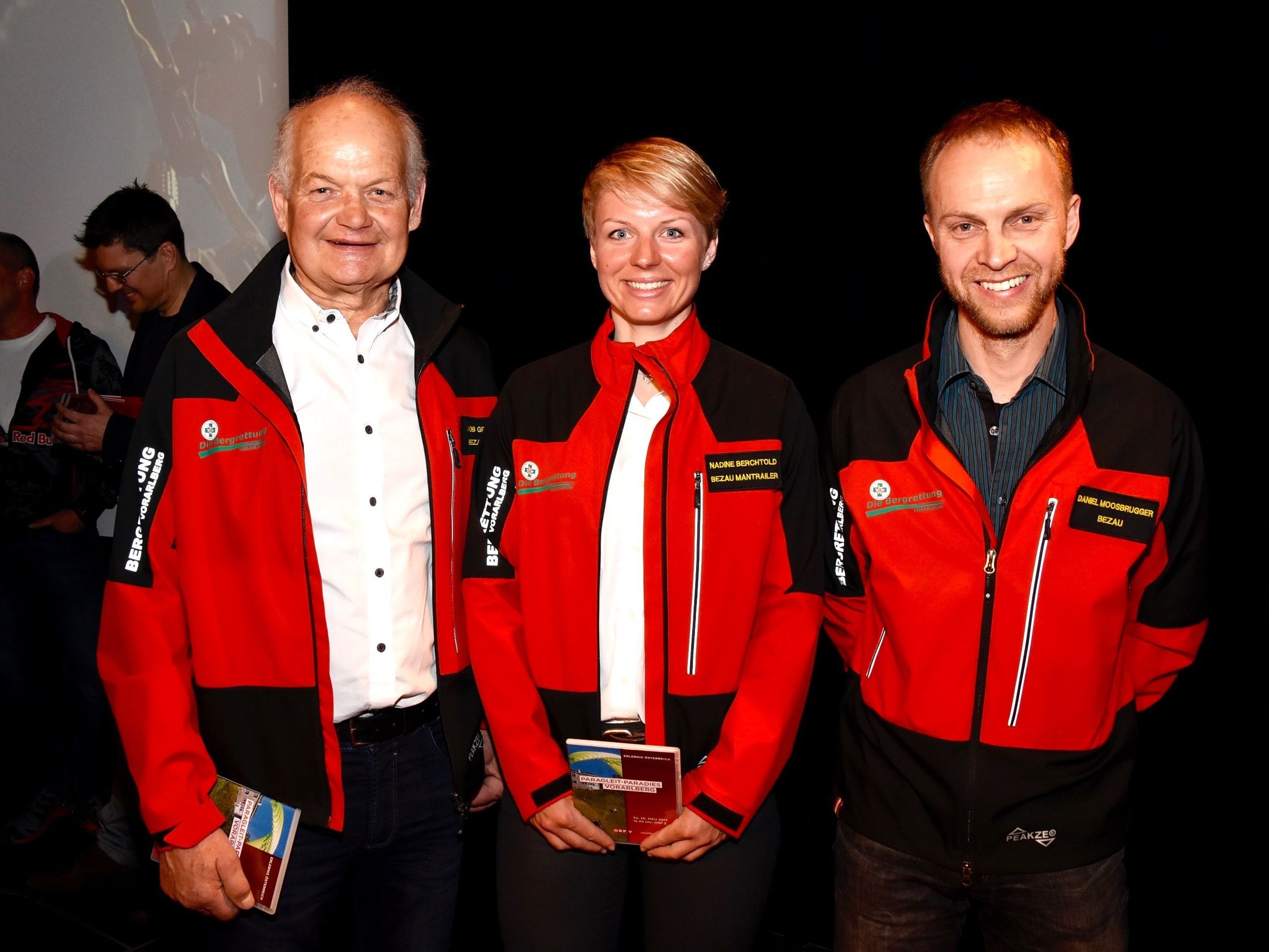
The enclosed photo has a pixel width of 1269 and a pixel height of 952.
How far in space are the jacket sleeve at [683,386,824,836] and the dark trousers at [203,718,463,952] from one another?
1.52ft

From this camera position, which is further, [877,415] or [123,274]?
[123,274]

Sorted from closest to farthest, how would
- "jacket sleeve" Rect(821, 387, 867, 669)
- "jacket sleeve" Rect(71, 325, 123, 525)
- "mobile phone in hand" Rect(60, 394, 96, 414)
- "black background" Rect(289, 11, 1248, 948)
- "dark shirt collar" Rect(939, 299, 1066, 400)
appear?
"dark shirt collar" Rect(939, 299, 1066, 400) → "jacket sleeve" Rect(821, 387, 867, 669) → "black background" Rect(289, 11, 1248, 948) → "mobile phone in hand" Rect(60, 394, 96, 414) → "jacket sleeve" Rect(71, 325, 123, 525)

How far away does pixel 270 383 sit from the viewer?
1593mm

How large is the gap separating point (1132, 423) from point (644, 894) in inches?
43.4

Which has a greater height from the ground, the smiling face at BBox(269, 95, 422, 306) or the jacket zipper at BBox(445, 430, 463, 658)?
the smiling face at BBox(269, 95, 422, 306)

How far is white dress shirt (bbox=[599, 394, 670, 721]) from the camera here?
159 centimetres

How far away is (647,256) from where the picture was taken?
1.62 m

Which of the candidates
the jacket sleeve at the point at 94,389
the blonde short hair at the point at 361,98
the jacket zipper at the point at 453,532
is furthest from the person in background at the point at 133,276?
the jacket zipper at the point at 453,532

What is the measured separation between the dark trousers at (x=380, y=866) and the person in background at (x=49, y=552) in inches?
74.8

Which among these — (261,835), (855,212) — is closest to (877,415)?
(855,212)

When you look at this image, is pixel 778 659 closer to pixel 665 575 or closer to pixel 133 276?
pixel 665 575

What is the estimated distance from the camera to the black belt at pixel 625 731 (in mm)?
1604

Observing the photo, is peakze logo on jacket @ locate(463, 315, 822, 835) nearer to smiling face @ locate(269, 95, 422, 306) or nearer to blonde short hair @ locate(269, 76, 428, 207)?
smiling face @ locate(269, 95, 422, 306)

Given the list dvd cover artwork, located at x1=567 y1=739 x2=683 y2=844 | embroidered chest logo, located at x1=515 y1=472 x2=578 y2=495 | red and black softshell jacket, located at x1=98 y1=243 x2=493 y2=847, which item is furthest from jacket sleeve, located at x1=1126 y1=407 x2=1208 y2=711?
red and black softshell jacket, located at x1=98 y1=243 x2=493 y2=847
